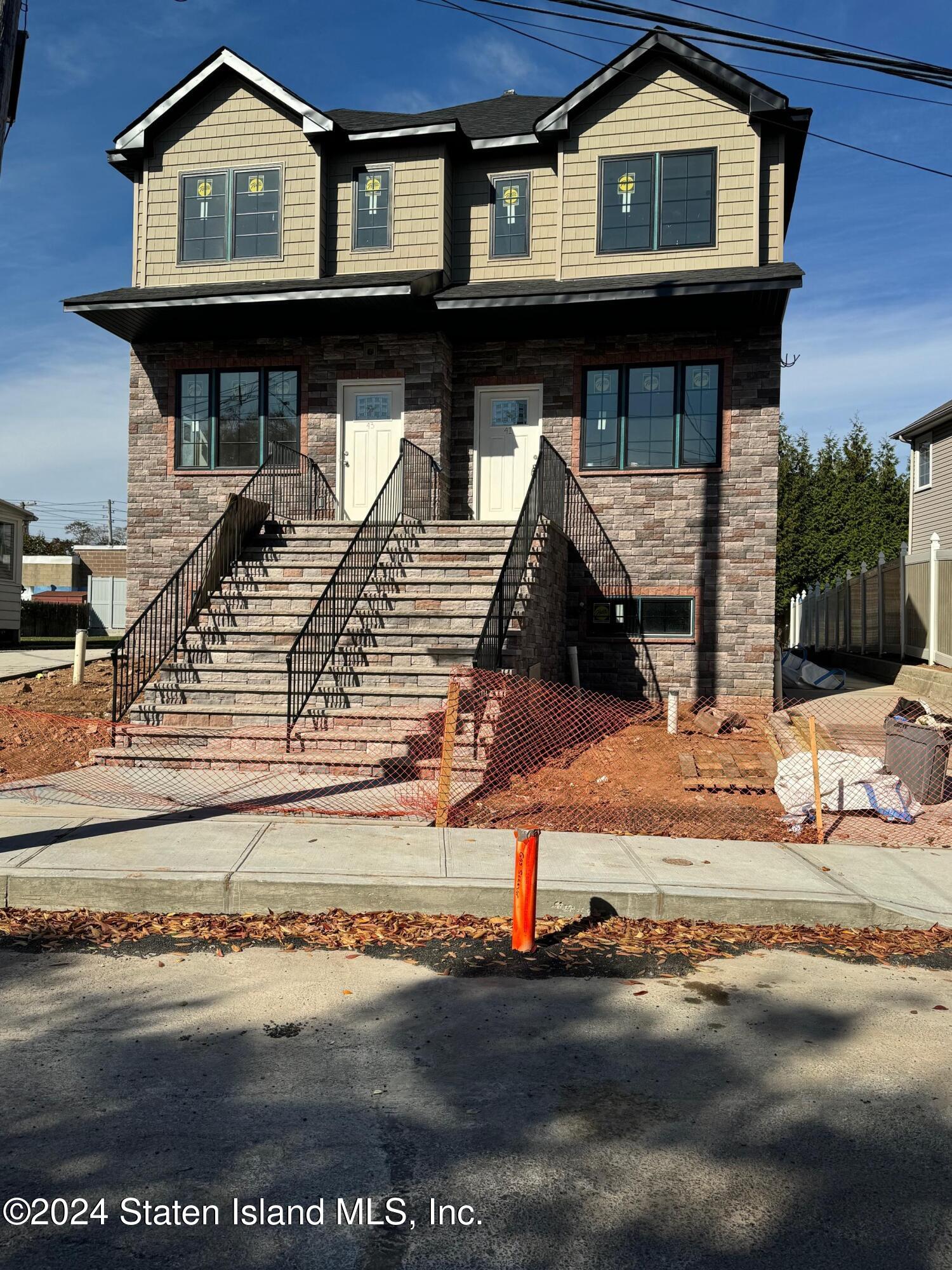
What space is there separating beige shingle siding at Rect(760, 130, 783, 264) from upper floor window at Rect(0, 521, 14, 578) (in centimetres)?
2409

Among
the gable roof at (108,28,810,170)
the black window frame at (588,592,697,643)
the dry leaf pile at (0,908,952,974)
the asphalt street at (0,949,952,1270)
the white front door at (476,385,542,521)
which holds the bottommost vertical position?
the dry leaf pile at (0,908,952,974)

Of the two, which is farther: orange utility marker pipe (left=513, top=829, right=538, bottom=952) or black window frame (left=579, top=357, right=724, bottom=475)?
black window frame (left=579, top=357, right=724, bottom=475)

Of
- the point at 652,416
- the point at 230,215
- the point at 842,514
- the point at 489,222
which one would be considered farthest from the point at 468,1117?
the point at 842,514

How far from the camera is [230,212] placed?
16938 millimetres

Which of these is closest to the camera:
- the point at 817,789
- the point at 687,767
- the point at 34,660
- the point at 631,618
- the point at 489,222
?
the point at 817,789

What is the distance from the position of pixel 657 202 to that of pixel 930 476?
16957 mm

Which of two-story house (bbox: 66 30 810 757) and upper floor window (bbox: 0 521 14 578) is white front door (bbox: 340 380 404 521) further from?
upper floor window (bbox: 0 521 14 578)

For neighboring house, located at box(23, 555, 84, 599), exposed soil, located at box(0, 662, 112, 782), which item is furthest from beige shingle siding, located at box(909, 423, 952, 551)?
neighboring house, located at box(23, 555, 84, 599)

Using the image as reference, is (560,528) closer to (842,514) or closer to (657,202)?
(657,202)

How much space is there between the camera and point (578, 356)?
16156 mm

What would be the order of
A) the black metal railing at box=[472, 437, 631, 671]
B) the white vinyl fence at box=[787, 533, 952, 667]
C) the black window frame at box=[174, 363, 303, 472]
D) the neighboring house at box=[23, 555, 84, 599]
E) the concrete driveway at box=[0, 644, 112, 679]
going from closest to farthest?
the black metal railing at box=[472, 437, 631, 671] → the black window frame at box=[174, 363, 303, 472] → the concrete driveway at box=[0, 644, 112, 679] → the white vinyl fence at box=[787, 533, 952, 667] → the neighboring house at box=[23, 555, 84, 599]

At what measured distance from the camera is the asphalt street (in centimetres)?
297

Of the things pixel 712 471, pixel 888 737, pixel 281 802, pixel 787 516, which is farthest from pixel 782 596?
pixel 281 802

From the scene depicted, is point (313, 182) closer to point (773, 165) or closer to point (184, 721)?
point (773, 165)
